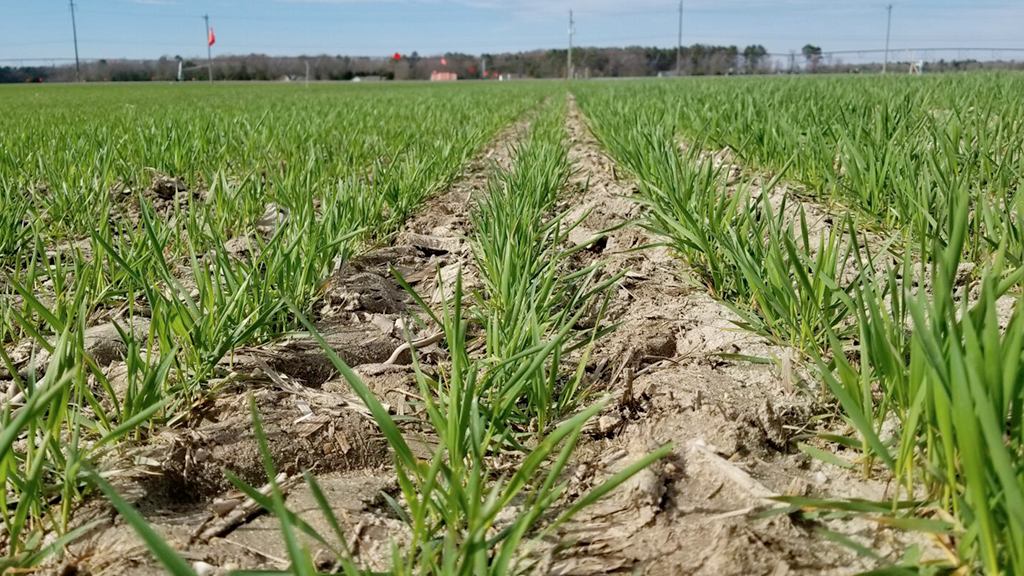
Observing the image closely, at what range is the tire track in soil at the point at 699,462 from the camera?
943 mm

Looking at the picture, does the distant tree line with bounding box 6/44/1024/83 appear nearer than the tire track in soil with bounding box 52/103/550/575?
No

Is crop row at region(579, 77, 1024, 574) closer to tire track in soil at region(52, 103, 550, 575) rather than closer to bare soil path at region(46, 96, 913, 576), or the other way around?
bare soil path at region(46, 96, 913, 576)

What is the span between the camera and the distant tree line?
58.1 metres

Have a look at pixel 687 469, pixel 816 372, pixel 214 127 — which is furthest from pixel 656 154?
pixel 214 127

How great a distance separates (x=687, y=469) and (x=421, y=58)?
74.4 metres

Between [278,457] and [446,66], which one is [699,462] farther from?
[446,66]

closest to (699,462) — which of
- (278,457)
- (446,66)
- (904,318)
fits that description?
(904,318)

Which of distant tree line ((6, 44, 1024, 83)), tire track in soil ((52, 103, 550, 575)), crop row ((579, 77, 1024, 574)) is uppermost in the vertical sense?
distant tree line ((6, 44, 1024, 83))

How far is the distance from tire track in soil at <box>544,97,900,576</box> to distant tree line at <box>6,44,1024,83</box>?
55.4 metres

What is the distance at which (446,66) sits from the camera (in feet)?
227

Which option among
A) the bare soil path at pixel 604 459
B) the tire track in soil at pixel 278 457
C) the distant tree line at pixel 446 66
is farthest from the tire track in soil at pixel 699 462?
the distant tree line at pixel 446 66

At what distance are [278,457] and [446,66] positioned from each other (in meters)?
71.4

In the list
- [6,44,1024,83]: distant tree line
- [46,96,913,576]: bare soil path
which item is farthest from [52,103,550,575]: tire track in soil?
[6,44,1024,83]: distant tree line

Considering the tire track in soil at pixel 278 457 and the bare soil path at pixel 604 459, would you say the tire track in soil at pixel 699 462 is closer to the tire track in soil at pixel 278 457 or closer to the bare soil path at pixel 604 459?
the bare soil path at pixel 604 459
